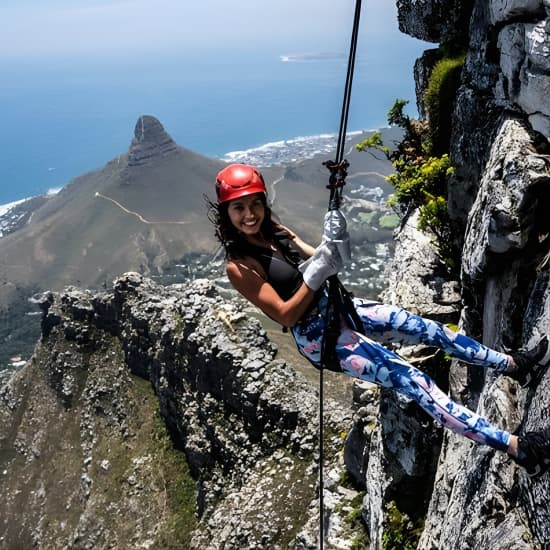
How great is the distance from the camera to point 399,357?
897 centimetres

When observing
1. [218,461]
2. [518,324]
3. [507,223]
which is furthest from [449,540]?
[218,461]

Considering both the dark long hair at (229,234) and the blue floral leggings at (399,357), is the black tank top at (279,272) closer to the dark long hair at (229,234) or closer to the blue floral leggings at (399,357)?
the dark long hair at (229,234)

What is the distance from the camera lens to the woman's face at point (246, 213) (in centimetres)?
870

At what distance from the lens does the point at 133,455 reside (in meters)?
57.2

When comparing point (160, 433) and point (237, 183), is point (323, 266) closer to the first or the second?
point (237, 183)

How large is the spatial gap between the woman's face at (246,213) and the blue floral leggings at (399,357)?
1.86 meters

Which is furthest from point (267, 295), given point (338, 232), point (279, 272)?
point (338, 232)

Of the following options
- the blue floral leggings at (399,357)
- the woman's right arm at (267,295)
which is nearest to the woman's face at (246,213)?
the woman's right arm at (267,295)

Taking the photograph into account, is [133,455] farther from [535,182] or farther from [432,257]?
[535,182]

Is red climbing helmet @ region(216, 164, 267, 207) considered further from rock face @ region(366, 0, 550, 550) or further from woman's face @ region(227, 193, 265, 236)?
rock face @ region(366, 0, 550, 550)

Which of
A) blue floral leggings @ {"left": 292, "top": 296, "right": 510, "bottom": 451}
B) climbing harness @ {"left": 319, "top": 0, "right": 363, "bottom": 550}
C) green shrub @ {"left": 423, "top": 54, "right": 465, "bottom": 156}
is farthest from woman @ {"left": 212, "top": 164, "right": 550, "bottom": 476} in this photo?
green shrub @ {"left": 423, "top": 54, "right": 465, "bottom": 156}

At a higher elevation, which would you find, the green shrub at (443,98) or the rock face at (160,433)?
the green shrub at (443,98)

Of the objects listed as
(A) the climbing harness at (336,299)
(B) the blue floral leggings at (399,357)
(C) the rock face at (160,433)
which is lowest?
(C) the rock face at (160,433)

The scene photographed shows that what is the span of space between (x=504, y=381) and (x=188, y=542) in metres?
40.4
